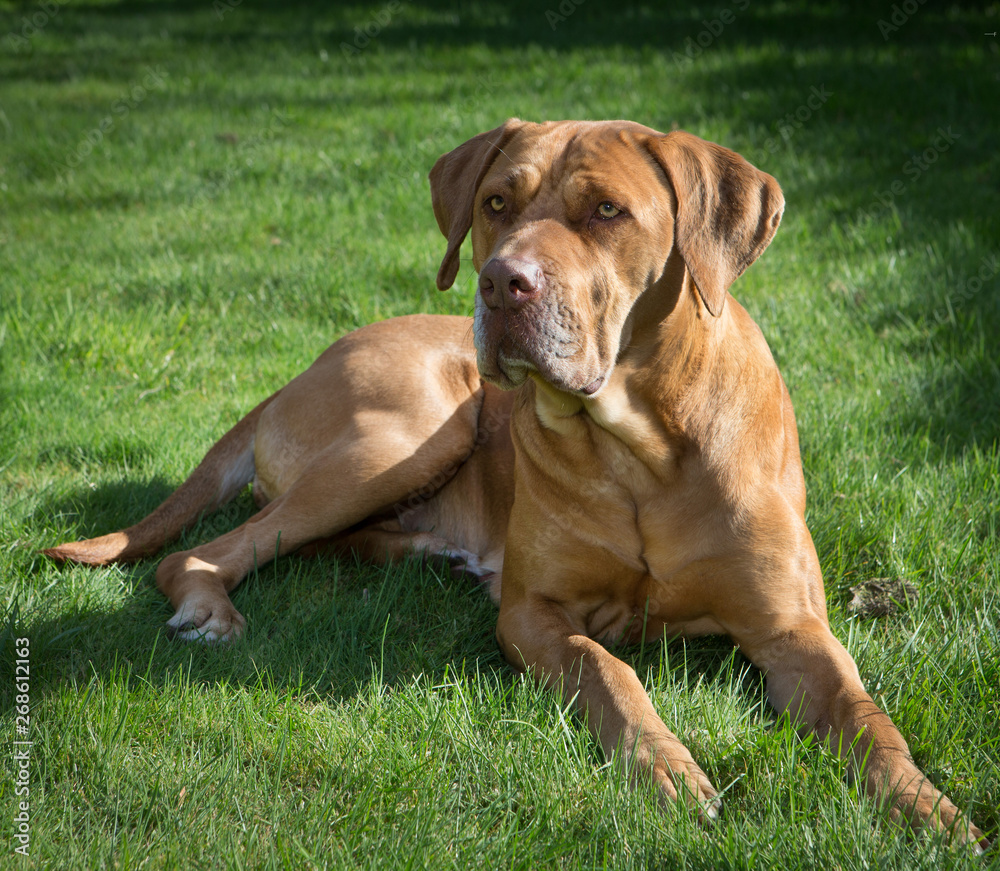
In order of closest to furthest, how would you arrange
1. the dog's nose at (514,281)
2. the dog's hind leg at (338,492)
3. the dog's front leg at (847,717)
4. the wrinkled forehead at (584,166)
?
the dog's front leg at (847,717) → the dog's nose at (514,281) → the wrinkled forehead at (584,166) → the dog's hind leg at (338,492)

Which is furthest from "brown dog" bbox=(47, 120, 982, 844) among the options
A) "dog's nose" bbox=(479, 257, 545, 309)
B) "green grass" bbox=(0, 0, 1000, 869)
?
"green grass" bbox=(0, 0, 1000, 869)

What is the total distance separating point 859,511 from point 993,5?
11.0 meters

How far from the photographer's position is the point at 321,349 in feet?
16.7

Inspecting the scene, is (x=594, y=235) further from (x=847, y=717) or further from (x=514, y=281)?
(x=847, y=717)

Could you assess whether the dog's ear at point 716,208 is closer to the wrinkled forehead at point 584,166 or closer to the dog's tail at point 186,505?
the wrinkled forehead at point 584,166

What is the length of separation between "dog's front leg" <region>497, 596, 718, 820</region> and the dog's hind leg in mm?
697

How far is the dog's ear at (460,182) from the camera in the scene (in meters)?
3.03

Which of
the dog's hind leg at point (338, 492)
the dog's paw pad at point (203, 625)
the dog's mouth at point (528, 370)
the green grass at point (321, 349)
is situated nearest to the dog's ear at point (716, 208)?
the dog's mouth at point (528, 370)

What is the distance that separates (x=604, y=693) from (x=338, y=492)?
4.57 ft

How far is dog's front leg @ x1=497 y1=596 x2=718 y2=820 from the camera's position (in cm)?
221

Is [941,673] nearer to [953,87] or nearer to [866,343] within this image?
[866,343]

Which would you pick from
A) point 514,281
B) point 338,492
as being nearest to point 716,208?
point 514,281

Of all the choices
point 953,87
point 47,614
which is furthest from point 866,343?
point 953,87

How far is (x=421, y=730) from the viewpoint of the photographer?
2467mm
